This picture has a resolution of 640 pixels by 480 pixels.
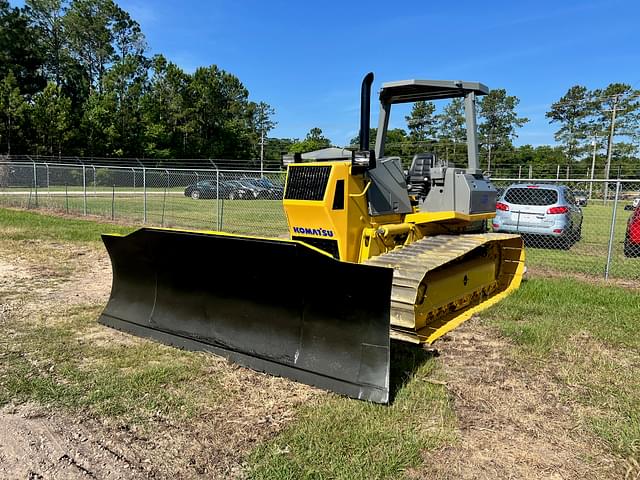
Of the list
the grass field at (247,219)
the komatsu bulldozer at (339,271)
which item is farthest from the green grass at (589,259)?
the komatsu bulldozer at (339,271)

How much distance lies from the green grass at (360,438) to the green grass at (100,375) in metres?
0.83

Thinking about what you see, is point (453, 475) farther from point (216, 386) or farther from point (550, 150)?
point (550, 150)

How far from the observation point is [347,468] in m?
2.79

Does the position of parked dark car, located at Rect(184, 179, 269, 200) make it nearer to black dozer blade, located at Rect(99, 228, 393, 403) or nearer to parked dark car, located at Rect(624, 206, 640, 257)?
parked dark car, located at Rect(624, 206, 640, 257)

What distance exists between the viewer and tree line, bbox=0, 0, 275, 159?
41062 millimetres

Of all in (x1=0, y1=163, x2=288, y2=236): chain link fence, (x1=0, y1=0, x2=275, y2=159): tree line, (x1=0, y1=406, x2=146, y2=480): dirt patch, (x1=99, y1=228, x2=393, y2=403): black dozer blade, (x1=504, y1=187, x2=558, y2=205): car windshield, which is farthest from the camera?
(x1=0, y1=0, x2=275, y2=159): tree line

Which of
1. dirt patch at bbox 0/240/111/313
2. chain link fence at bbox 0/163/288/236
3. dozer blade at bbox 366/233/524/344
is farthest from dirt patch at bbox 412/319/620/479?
chain link fence at bbox 0/163/288/236

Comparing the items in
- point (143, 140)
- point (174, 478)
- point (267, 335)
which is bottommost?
point (174, 478)

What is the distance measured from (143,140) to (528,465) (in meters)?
52.4

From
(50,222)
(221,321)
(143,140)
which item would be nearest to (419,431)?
(221,321)

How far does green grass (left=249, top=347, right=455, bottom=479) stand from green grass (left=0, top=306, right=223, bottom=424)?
0.83 m

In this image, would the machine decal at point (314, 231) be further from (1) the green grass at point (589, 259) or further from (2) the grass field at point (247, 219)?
(1) the green grass at point (589, 259)

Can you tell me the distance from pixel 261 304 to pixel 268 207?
56.2 ft

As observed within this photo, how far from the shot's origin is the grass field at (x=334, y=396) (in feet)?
9.65
